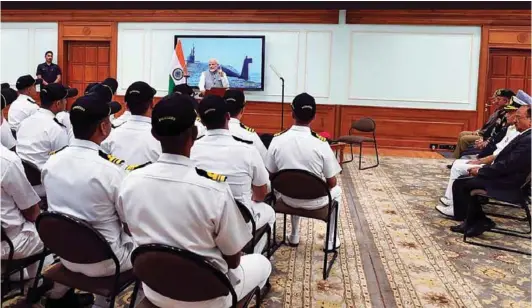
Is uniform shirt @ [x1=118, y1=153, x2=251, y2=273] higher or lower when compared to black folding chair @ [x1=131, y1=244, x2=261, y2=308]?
higher

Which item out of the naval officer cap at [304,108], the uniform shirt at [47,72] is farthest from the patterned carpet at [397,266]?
the uniform shirt at [47,72]

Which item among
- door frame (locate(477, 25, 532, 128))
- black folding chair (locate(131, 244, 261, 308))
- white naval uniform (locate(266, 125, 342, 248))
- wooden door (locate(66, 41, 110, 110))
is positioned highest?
door frame (locate(477, 25, 532, 128))

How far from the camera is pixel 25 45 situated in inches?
401

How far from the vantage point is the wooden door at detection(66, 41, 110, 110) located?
9.93 m

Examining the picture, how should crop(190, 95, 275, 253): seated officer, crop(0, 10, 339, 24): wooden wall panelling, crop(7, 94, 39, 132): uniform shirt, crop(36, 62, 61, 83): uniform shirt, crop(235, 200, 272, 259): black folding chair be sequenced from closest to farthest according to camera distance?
crop(235, 200, 272, 259): black folding chair
crop(190, 95, 275, 253): seated officer
crop(7, 94, 39, 132): uniform shirt
crop(0, 10, 339, 24): wooden wall panelling
crop(36, 62, 61, 83): uniform shirt

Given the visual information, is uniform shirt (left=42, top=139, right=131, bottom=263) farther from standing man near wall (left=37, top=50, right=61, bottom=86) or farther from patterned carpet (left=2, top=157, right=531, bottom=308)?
standing man near wall (left=37, top=50, right=61, bottom=86)

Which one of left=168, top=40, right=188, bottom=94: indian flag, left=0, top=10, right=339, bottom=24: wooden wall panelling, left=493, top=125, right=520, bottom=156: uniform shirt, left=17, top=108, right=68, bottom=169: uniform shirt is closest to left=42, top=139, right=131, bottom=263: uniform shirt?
left=17, top=108, right=68, bottom=169: uniform shirt

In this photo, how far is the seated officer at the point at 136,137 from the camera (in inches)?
118

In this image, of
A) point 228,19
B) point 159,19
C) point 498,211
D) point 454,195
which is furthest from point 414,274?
point 159,19

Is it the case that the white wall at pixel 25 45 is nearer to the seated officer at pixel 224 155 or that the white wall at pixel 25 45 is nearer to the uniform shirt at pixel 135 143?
the uniform shirt at pixel 135 143

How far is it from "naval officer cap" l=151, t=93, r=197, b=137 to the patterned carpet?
137 centimetres

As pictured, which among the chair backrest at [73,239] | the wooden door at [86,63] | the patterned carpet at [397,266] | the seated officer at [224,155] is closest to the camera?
the chair backrest at [73,239]

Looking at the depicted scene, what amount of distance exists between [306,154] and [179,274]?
1.69 m

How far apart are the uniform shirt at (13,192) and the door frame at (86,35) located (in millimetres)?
8003
